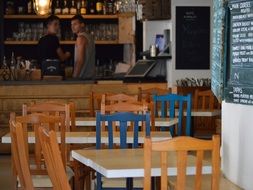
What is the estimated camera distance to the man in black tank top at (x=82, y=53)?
11.1 meters

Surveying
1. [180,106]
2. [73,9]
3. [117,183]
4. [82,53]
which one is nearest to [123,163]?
[117,183]

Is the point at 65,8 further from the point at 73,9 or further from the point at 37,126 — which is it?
the point at 37,126

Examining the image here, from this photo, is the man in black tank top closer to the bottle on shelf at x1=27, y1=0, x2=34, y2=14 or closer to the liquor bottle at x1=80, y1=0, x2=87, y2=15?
the liquor bottle at x1=80, y1=0, x2=87, y2=15

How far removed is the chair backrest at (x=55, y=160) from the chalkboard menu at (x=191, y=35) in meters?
6.69

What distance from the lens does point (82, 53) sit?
11156mm

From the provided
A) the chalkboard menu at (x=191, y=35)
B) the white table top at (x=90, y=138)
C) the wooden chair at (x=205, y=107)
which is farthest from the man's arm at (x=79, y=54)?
the white table top at (x=90, y=138)

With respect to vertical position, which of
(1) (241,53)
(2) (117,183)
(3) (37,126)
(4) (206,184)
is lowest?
(2) (117,183)

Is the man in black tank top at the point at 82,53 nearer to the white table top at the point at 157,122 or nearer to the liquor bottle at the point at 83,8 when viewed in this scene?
the liquor bottle at the point at 83,8

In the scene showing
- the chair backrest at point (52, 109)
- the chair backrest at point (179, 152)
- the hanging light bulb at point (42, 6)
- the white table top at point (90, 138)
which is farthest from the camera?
the hanging light bulb at point (42, 6)

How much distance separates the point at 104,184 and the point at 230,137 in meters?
1.06

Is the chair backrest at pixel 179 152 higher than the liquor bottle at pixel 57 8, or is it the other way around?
the liquor bottle at pixel 57 8

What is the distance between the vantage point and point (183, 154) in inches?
163

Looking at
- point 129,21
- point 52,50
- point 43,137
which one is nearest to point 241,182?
point 43,137

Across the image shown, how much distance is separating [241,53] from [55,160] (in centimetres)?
165
